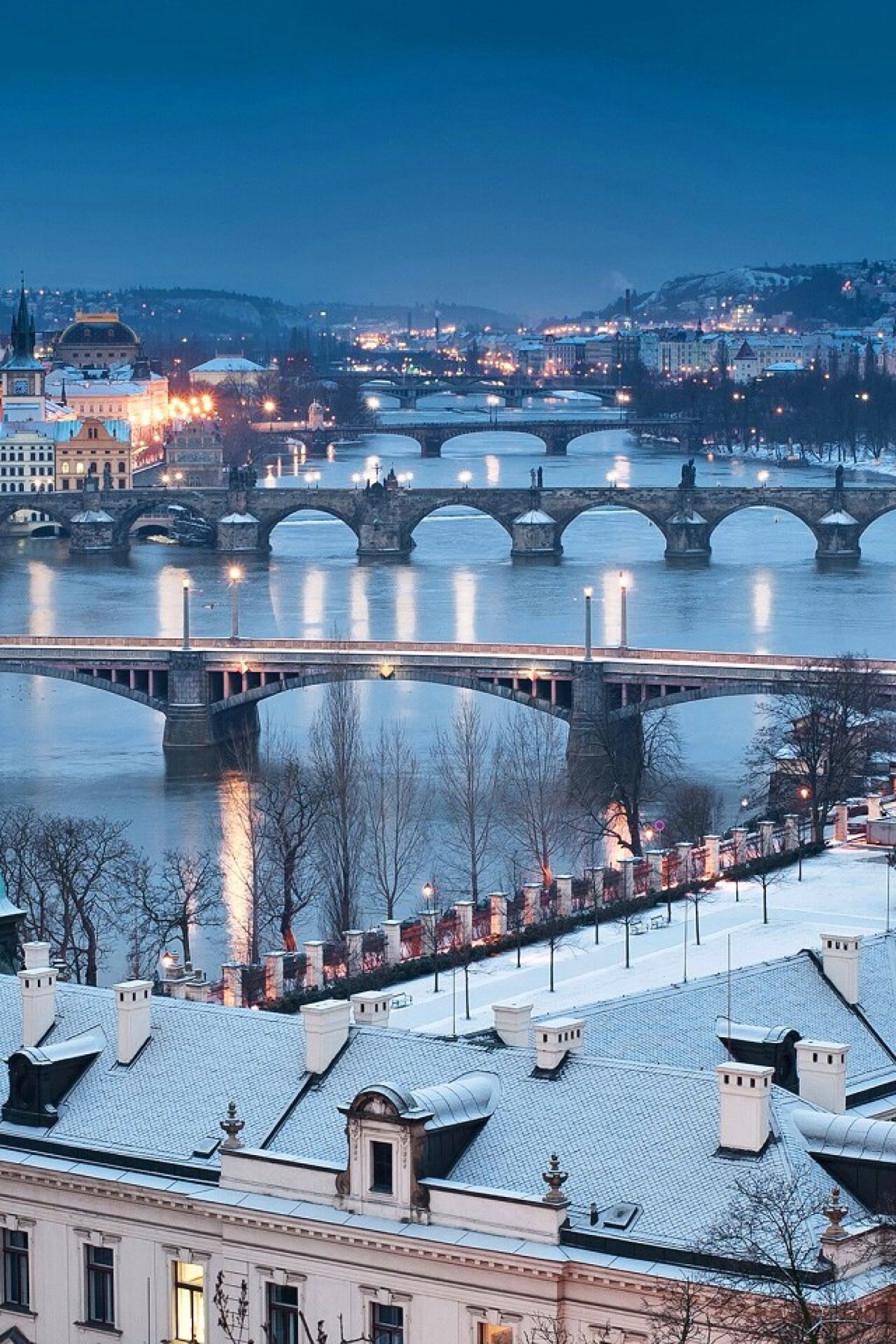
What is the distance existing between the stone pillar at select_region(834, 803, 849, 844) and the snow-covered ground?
1.65 metres

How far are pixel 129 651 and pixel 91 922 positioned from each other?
15.9 metres

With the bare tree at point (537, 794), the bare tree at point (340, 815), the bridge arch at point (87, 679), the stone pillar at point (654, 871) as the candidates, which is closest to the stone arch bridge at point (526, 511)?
the bridge arch at point (87, 679)

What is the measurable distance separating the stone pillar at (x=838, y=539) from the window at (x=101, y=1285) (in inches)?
2039

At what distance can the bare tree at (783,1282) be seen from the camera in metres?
11.5

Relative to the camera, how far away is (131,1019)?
14820 millimetres

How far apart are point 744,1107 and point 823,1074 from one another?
5.32 ft

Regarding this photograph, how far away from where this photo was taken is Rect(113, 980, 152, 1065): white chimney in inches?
581

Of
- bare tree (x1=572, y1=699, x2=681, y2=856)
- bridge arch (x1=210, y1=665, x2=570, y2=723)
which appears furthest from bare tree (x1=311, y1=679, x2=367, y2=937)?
bridge arch (x1=210, y1=665, x2=570, y2=723)

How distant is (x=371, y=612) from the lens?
54219mm

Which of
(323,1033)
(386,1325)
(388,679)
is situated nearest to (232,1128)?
(323,1033)

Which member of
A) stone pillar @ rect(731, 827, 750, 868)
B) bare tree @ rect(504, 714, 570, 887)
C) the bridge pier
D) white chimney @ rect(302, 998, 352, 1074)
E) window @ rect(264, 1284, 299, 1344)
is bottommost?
the bridge pier

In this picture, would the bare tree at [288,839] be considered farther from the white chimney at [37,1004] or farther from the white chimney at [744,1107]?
the white chimney at [744,1107]

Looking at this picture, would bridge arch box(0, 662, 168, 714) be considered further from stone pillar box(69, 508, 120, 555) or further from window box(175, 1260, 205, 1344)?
stone pillar box(69, 508, 120, 555)

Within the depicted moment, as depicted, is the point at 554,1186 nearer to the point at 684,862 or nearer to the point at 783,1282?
the point at 783,1282
